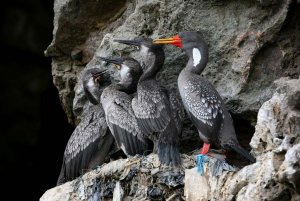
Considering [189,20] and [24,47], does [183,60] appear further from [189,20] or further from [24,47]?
[24,47]

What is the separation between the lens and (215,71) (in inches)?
282

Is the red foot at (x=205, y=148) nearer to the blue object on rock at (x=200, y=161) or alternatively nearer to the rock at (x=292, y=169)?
the blue object on rock at (x=200, y=161)

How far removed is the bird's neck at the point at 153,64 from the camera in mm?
7180

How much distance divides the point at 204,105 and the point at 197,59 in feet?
1.36

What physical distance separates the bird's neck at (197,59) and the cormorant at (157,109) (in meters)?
0.31

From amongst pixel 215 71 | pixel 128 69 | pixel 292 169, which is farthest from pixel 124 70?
pixel 292 169

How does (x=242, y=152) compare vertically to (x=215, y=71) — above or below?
below

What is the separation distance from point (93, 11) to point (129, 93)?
0.86 m

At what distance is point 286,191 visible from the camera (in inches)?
210

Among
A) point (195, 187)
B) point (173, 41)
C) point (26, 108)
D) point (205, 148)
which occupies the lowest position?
point (26, 108)

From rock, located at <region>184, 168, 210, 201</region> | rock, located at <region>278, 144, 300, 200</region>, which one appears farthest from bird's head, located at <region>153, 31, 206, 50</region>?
rock, located at <region>278, 144, 300, 200</region>

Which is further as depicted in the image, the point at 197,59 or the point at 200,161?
the point at 197,59

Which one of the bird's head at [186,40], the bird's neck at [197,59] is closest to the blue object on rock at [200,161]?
the bird's neck at [197,59]

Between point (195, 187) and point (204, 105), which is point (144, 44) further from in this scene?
point (195, 187)
